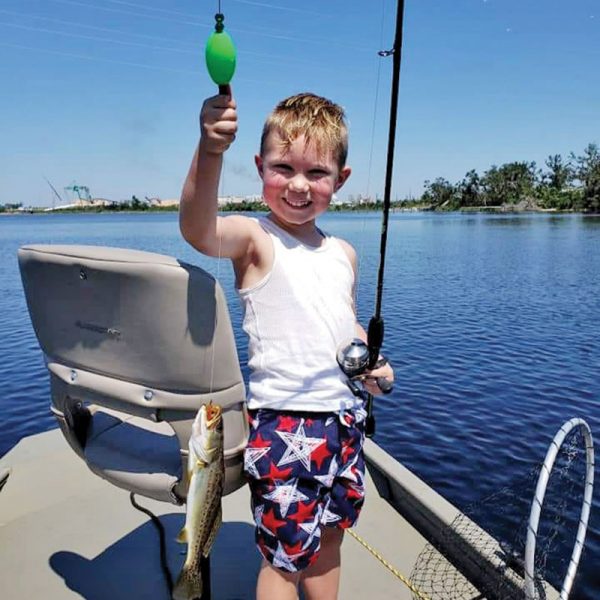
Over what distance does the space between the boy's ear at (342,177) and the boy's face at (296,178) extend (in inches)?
3.1

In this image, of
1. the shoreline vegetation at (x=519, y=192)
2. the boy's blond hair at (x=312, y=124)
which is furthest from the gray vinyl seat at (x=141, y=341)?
the shoreline vegetation at (x=519, y=192)

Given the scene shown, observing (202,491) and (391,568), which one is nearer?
(202,491)

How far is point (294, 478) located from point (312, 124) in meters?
1.38

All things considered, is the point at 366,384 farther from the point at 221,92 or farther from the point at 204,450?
the point at 221,92

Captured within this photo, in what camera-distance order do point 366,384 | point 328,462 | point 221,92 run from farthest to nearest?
point 366,384 → point 328,462 → point 221,92

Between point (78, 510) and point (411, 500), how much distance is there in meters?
2.31

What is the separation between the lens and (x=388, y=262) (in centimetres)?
3030

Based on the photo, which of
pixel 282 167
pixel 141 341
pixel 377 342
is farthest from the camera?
pixel 377 342

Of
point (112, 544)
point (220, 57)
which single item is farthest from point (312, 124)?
point (112, 544)

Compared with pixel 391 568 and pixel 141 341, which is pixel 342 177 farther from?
pixel 391 568

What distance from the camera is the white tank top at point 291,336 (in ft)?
7.14

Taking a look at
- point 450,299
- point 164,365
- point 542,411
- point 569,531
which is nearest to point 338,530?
point 164,365

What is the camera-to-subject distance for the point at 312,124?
2164mm

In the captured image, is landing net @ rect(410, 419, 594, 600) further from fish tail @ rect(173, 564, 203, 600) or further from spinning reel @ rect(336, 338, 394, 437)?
fish tail @ rect(173, 564, 203, 600)
